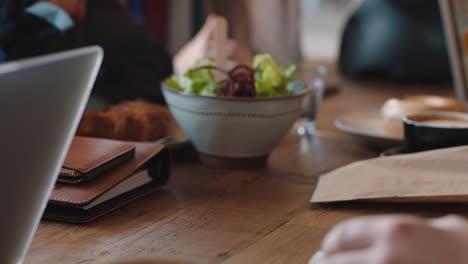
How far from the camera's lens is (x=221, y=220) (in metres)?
0.90

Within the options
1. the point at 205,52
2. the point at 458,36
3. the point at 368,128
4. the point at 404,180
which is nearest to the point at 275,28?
the point at 458,36

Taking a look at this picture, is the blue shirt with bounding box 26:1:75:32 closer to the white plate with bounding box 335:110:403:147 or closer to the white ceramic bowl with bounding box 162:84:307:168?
the white ceramic bowl with bounding box 162:84:307:168

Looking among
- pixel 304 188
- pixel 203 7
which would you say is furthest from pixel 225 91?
pixel 203 7

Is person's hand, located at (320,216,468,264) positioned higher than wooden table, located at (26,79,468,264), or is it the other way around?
person's hand, located at (320,216,468,264)

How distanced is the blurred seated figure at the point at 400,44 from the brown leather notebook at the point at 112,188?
1.69 m

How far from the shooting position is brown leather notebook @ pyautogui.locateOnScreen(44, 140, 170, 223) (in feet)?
2.85

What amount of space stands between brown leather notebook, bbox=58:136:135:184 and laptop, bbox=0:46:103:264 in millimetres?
284

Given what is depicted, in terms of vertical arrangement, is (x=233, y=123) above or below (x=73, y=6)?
below

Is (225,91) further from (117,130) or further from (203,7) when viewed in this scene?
(203,7)

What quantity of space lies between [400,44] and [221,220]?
1920 mm

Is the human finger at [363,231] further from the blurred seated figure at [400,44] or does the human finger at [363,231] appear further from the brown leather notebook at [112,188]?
the blurred seated figure at [400,44]

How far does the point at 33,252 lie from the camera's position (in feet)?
2.51

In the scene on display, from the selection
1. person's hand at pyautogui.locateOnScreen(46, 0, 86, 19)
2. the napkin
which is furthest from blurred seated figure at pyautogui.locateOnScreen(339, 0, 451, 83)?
the napkin

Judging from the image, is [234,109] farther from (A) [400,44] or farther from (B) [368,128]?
(A) [400,44]
